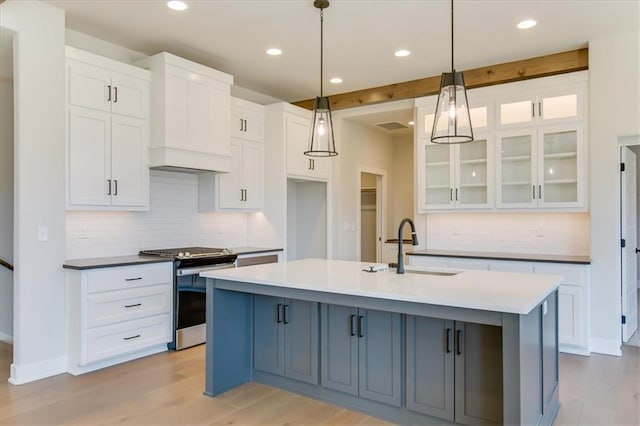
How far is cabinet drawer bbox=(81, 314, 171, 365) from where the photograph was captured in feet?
11.9

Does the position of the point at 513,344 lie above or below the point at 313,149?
below

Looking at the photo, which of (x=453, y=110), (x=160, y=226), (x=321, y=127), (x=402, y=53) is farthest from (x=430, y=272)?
(x=160, y=226)

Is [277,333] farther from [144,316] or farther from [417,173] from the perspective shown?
[417,173]

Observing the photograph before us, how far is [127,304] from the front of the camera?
3879mm

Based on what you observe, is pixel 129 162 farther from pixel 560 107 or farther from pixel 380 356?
pixel 560 107

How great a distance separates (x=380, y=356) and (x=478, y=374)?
59 cm

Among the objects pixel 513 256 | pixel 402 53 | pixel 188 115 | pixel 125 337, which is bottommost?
pixel 125 337

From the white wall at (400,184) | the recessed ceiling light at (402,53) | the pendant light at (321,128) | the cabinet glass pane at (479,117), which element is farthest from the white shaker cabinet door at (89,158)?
the white wall at (400,184)

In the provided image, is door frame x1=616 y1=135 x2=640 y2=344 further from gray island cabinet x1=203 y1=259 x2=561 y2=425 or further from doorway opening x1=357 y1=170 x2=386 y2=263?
doorway opening x1=357 y1=170 x2=386 y2=263

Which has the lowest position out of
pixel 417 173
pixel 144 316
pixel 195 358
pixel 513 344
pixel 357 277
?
pixel 195 358

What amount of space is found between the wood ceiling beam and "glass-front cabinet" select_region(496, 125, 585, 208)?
1.90 feet

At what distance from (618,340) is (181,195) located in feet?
14.8

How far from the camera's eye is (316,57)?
4668 mm

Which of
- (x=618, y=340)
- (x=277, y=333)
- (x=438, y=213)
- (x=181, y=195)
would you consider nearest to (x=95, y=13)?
(x=181, y=195)
